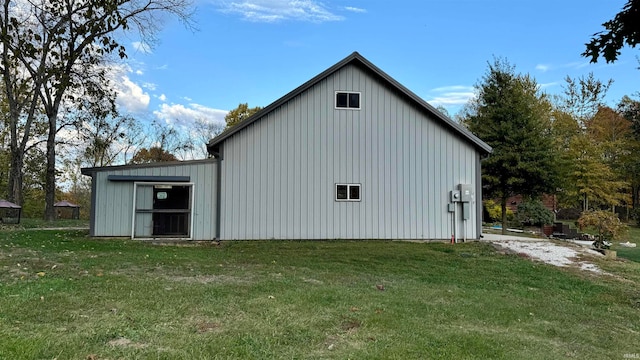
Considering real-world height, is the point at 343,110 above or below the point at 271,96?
below

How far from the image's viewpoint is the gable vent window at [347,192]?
41.8 ft

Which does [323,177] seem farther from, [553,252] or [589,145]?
[589,145]

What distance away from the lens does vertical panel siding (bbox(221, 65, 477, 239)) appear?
40.8 feet

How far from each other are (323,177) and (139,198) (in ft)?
17.5

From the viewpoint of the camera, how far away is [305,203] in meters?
12.6

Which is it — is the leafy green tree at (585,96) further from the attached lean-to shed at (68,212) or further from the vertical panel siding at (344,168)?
the attached lean-to shed at (68,212)

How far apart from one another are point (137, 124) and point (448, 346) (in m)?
32.9

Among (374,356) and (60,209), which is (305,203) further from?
(60,209)

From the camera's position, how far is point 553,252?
432 inches

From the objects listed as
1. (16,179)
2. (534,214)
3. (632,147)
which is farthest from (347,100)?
(632,147)

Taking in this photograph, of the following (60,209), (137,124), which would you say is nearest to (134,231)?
(60,209)

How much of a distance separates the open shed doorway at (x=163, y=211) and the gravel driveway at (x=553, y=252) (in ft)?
29.8

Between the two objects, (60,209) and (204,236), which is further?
(60,209)

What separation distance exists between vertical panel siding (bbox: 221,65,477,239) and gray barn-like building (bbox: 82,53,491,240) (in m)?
0.03
